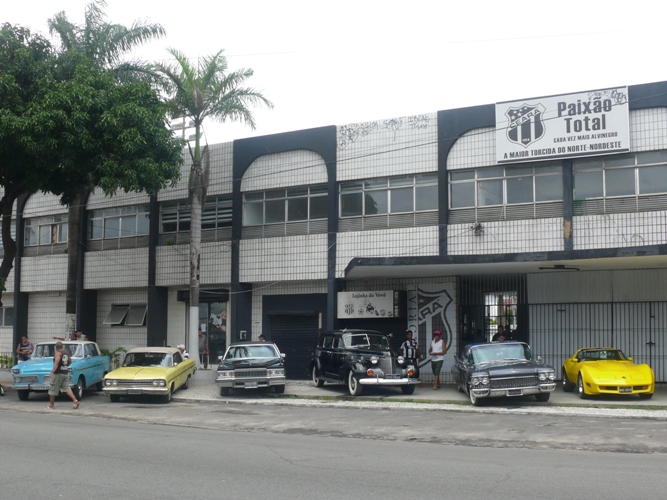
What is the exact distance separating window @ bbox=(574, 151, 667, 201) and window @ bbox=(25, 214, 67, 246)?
69.6ft

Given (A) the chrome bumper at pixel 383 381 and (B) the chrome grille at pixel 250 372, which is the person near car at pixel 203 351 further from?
(A) the chrome bumper at pixel 383 381

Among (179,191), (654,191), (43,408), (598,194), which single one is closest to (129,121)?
(179,191)

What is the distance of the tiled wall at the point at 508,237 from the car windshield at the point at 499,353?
174 inches

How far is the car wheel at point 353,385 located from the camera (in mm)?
20050

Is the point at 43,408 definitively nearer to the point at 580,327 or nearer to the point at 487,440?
the point at 487,440

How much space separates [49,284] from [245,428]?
20.0 m

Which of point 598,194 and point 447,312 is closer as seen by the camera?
point 598,194

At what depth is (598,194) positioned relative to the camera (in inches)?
848

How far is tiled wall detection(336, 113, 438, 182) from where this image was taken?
24000mm

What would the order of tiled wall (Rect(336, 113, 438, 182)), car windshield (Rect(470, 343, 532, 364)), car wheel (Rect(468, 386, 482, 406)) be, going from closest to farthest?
car wheel (Rect(468, 386, 482, 406)), car windshield (Rect(470, 343, 532, 364)), tiled wall (Rect(336, 113, 438, 182))

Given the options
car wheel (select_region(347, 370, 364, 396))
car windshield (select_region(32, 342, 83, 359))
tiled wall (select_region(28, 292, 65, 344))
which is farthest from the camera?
tiled wall (select_region(28, 292, 65, 344))

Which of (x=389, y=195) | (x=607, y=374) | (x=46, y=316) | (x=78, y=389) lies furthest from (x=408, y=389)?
(x=46, y=316)

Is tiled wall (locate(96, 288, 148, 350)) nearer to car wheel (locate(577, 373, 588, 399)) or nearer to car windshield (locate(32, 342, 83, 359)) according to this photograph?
car windshield (locate(32, 342, 83, 359))

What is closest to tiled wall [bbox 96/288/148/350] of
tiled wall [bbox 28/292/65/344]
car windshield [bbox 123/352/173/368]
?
tiled wall [bbox 28/292/65/344]
